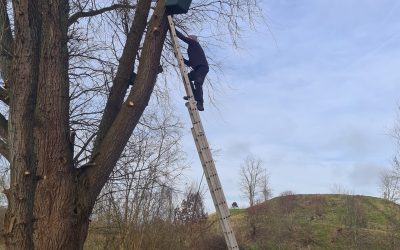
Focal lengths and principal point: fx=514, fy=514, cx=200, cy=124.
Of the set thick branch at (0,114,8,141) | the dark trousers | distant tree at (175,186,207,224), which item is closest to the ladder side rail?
the dark trousers

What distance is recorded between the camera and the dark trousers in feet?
23.6

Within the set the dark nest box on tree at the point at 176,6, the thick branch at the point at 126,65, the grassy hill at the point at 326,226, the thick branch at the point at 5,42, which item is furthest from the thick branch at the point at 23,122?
the grassy hill at the point at 326,226

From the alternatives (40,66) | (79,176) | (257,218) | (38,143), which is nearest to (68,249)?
(79,176)

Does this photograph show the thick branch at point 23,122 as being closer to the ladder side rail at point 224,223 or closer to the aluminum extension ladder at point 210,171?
the aluminum extension ladder at point 210,171

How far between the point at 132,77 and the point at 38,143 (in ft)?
5.36

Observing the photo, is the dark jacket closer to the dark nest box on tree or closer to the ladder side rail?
the dark nest box on tree

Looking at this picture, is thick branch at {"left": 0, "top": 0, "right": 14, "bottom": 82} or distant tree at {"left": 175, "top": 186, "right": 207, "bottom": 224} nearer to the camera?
thick branch at {"left": 0, "top": 0, "right": 14, "bottom": 82}

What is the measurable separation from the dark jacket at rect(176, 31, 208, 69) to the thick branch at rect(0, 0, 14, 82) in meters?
2.29

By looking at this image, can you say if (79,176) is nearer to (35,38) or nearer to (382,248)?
(35,38)

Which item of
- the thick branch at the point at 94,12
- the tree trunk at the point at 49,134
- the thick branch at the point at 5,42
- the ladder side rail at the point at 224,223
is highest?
the thick branch at the point at 94,12

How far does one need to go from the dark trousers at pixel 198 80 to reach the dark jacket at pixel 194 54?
0.07 metres

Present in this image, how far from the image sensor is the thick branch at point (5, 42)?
641cm

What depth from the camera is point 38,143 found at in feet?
19.5

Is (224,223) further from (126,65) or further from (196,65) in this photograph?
(196,65)
